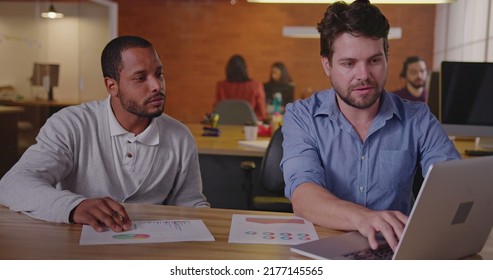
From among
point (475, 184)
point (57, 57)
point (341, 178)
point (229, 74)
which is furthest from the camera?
point (57, 57)

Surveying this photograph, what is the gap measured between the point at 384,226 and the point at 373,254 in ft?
0.21

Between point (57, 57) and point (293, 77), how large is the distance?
135 inches

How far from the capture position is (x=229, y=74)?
21.0 ft

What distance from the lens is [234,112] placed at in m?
5.14

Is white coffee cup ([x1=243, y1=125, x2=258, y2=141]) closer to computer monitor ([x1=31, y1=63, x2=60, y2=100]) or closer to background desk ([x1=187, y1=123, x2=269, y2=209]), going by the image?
background desk ([x1=187, y1=123, x2=269, y2=209])

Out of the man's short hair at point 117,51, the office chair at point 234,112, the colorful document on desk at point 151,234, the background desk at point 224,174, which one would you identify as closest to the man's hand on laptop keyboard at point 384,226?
the colorful document on desk at point 151,234

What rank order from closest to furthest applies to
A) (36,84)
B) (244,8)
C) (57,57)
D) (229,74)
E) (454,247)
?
(454,247)
(229,74)
(36,84)
(57,57)
(244,8)

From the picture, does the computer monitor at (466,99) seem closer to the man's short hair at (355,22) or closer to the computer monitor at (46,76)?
the man's short hair at (355,22)

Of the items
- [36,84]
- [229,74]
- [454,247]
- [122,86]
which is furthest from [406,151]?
[36,84]

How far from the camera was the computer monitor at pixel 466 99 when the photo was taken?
3.28 m

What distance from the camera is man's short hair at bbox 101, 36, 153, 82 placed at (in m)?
1.97

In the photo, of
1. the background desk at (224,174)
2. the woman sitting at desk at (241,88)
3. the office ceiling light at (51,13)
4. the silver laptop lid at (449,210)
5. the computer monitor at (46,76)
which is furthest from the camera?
the office ceiling light at (51,13)

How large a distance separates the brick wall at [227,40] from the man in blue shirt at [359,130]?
6.96 meters
